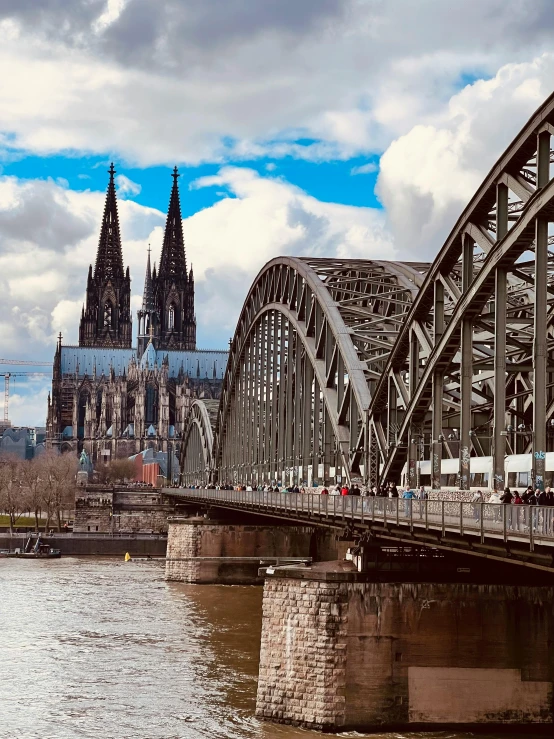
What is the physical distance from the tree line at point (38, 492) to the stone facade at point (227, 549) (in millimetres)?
44562

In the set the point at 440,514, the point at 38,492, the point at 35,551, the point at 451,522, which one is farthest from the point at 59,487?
the point at 451,522

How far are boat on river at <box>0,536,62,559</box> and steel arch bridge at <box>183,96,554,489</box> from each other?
1960cm

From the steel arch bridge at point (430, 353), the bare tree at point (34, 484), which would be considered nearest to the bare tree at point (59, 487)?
the bare tree at point (34, 484)

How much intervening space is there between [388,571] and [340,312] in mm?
31060

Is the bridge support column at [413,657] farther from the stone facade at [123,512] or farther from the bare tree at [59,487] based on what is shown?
the stone facade at [123,512]

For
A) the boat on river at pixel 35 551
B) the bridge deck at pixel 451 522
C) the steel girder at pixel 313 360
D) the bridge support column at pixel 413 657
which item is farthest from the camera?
the boat on river at pixel 35 551

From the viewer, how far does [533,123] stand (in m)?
34.4

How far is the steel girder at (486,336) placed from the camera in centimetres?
3338

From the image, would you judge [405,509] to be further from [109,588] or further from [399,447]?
[109,588]

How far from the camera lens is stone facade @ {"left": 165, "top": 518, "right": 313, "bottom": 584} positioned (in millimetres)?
79500

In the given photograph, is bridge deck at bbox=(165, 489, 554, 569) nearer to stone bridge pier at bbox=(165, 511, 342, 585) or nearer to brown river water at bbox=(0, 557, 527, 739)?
brown river water at bbox=(0, 557, 527, 739)

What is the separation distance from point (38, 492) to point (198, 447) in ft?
60.3

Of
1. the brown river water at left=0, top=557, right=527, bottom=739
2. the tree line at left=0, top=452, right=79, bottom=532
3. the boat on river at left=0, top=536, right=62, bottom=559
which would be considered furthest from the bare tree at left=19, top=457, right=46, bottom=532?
the brown river water at left=0, top=557, right=527, bottom=739

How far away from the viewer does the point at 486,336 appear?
168ft
